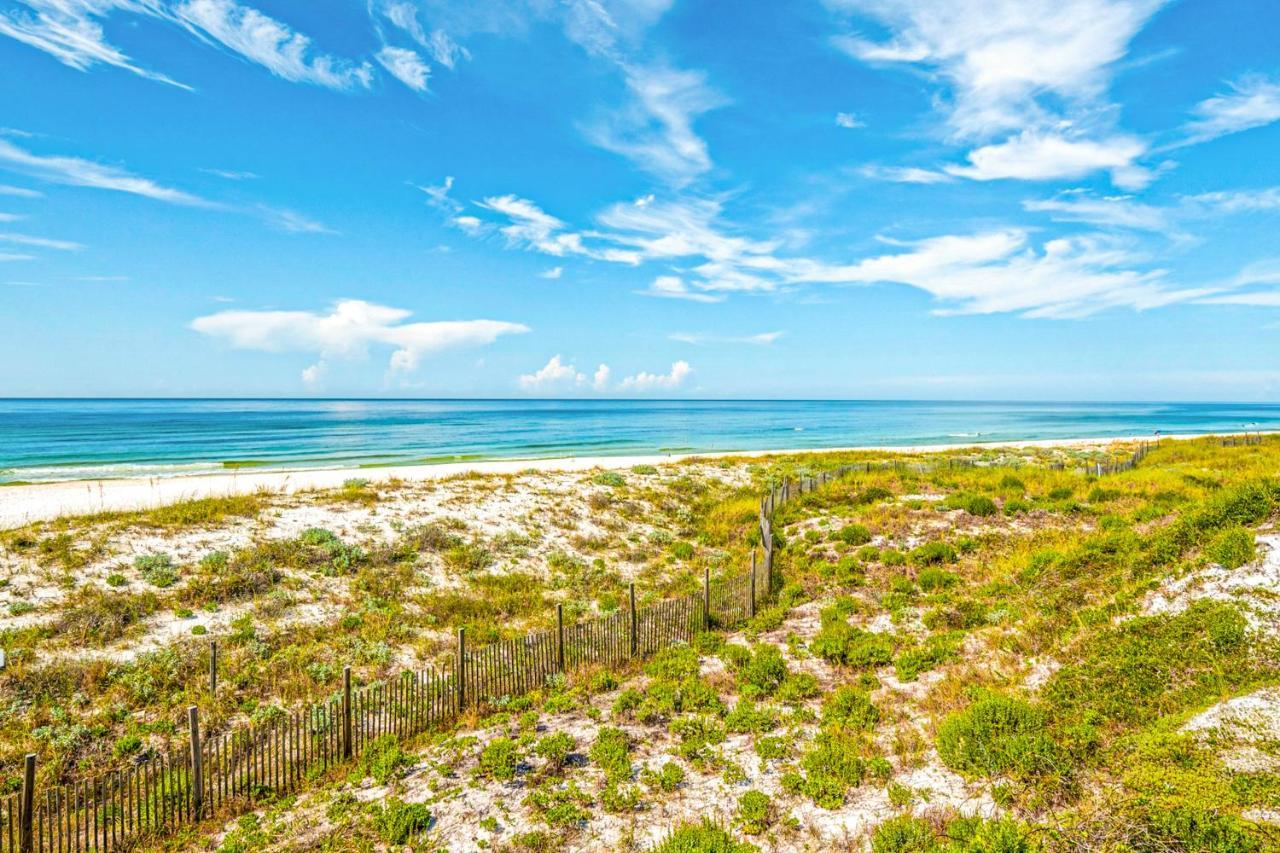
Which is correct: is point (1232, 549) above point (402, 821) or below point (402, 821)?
above

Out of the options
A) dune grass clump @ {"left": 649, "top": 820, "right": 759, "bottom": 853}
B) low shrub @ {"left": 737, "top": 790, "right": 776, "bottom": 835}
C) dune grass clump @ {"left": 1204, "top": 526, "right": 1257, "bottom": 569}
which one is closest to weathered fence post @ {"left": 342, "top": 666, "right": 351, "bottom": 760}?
dune grass clump @ {"left": 649, "top": 820, "right": 759, "bottom": 853}

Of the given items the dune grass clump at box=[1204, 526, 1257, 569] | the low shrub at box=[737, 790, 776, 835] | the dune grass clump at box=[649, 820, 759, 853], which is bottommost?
the low shrub at box=[737, 790, 776, 835]

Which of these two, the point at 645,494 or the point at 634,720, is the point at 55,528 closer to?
the point at 634,720

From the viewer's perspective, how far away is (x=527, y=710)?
39.4ft

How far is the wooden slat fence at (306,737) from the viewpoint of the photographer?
8094mm

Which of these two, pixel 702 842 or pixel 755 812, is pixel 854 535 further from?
pixel 702 842

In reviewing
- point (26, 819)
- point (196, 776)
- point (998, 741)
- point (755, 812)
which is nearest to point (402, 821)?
point (196, 776)

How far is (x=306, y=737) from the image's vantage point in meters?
10.1

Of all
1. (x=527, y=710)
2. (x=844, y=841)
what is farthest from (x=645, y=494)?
(x=844, y=841)

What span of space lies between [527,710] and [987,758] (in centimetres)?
811

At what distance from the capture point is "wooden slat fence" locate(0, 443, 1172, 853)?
8.09 m

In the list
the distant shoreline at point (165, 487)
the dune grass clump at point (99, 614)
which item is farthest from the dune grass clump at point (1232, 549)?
the distant shoreline at point (165, 487)

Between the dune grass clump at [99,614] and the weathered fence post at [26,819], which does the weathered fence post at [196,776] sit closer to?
the weathered fence post at [26,819]

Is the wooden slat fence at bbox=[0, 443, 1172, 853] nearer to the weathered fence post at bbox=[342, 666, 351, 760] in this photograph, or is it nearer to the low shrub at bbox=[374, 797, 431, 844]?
the weathered fence post at bbox=[342, 666, 351, 760]
